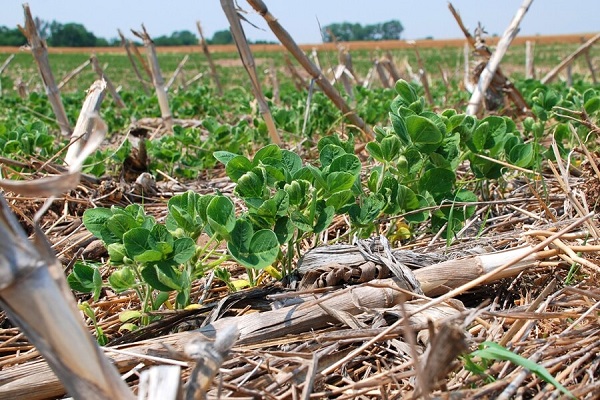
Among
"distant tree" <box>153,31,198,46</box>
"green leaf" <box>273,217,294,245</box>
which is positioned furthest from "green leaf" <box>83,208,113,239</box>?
"distant tree" <box>153,31,198,46</box>

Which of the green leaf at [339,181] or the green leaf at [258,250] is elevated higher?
the green leaf at [339,181]

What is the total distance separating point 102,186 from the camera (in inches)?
96.6

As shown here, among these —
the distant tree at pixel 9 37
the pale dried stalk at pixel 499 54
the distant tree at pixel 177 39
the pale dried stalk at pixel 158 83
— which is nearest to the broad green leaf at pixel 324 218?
the pale dried stalk at pixel 499 54

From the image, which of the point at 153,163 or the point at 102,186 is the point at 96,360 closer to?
the point at 102,186

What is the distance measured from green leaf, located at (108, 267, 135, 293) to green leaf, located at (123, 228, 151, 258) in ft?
0.19

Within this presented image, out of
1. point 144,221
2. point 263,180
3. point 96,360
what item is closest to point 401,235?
point 263,180

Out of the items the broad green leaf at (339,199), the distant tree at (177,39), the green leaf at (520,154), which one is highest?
the distant tree at (177,39)

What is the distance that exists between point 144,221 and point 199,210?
124mm

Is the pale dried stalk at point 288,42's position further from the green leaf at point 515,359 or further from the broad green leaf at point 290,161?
the green leaf at point 515,359

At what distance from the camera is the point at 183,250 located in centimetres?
119

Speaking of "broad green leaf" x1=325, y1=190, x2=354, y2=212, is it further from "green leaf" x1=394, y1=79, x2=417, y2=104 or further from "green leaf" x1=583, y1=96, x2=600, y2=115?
"green leaf" x1=583, y1=96, x2=600, y2=115

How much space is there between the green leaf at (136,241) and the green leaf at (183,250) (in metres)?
0.06

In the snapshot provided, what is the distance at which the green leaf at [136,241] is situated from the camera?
1166 mm

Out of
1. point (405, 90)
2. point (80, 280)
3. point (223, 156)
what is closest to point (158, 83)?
point (405, 90)
